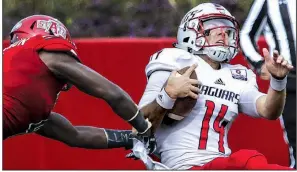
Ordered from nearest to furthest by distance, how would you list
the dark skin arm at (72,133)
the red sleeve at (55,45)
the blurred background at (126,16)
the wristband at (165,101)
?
the red sleeve at (55,45) → the wristband at (165,101) → the dark skin arm at (72,133) → the blurred background at (126,16)

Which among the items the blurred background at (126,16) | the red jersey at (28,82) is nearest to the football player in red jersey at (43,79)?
the red jersey at (28,82)

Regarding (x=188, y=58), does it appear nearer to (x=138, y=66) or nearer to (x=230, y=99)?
(x=230, y=99)

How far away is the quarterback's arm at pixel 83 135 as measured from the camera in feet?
12.9

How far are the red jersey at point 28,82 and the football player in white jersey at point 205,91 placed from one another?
16.9 inches

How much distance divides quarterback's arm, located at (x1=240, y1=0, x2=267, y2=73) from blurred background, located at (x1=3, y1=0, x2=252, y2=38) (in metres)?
1.14

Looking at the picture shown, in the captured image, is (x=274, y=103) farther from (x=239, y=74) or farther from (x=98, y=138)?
(x=98, y=138)

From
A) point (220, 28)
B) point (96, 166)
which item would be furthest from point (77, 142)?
point (220, 28)

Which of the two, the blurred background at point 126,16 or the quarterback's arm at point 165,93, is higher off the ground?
the quarterback's arm at point 165,93

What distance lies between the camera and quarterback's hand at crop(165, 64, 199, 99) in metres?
3.54

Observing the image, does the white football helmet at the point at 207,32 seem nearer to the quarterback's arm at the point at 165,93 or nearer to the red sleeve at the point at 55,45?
the quarterback's arm at the point at 165,93

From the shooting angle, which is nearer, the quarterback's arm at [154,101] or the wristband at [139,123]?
the wristband at [139,123]

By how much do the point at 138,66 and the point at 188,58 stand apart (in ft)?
2.15

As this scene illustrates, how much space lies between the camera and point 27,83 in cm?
340

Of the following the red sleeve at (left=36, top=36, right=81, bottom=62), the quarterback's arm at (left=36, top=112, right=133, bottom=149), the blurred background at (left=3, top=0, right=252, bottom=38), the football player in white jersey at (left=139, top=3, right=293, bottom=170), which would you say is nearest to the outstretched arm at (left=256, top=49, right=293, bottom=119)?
the football player in white jersey at (left=139, top=3, right=293, bottom=170)
